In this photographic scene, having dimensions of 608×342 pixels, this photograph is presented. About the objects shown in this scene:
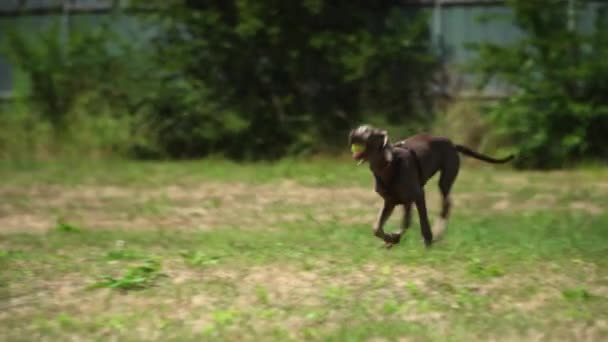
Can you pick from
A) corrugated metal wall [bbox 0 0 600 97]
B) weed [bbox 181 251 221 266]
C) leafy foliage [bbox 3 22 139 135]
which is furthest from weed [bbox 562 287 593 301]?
leafy foliage [bbox 3 22 139 135]

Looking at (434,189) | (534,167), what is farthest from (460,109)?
(434,189)

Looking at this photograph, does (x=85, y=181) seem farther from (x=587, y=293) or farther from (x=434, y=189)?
(x=587, y=293)

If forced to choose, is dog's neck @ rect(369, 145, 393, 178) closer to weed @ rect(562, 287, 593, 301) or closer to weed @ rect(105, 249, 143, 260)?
weed @ rect(562, 287, 593, 301)

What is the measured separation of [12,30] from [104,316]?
11959 millimetres

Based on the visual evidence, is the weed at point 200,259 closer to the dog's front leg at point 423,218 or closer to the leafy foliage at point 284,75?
the dog's front leg at point 423,218

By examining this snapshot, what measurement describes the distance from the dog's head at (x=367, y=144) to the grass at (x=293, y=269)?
92 centimetres

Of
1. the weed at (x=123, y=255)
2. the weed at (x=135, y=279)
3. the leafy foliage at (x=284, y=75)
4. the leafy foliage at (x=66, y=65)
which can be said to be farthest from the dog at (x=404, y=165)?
the leafy foliage at (x=66, y=65)

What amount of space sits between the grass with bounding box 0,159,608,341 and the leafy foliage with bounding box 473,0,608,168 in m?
2.83

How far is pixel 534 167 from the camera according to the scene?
48.3 feet

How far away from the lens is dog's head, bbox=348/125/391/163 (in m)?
5.84

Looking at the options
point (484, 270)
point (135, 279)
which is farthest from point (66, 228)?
point (484, 270)

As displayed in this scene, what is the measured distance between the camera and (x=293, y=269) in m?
6.80

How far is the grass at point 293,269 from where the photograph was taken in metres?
5.59

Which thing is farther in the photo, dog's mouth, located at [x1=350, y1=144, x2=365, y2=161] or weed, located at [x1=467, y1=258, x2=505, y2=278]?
weed, located at [x1=467, y1=258, x2=505, y2=278]
